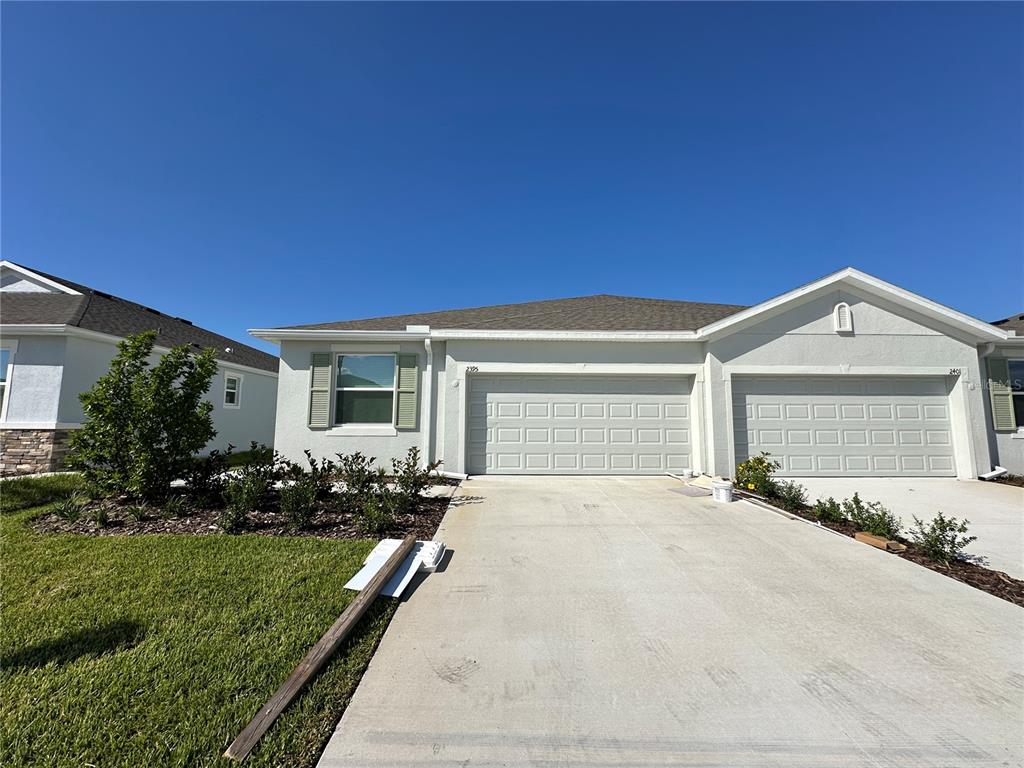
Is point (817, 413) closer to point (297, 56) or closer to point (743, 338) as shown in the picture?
point (743, 338)

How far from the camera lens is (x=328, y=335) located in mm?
8805

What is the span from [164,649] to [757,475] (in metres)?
8.02

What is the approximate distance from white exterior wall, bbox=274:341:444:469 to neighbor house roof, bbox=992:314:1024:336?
1326 cm

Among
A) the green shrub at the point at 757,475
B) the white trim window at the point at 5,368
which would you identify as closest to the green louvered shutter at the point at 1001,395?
the green shrub at the point at 757,475

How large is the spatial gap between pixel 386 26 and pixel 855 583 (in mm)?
10733

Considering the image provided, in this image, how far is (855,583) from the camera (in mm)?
3525

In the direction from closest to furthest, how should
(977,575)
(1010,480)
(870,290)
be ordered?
(977,575)
(1010,480)
(870,290)

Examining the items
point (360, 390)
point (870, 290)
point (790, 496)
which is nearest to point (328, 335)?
point (360, 390)

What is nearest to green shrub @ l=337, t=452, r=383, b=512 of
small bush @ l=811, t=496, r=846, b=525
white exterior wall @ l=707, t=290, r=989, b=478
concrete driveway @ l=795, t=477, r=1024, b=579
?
small bush @ l=811, t=496, r=846, b=525

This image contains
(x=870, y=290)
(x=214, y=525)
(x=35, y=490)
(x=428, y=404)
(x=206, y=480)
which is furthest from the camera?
(x=428, y=404)

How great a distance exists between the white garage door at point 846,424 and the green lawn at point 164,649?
819 centimetres

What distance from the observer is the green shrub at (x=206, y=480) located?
5.73 metres

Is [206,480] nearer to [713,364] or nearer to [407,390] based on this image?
[407,390]

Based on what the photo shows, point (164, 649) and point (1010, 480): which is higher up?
point (1010, 480)
